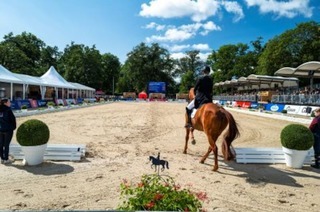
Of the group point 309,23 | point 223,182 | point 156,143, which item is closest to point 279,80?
point 309,23

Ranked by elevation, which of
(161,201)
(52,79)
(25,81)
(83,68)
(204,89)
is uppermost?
(83,68)

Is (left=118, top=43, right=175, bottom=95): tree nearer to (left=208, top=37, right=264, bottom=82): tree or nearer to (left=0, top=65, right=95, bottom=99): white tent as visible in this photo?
(left=208, top=37, right=264, bottom=82): tree

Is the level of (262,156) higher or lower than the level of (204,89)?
lower

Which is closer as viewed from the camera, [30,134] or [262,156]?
[30,134]

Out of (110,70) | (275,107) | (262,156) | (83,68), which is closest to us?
(262,156)

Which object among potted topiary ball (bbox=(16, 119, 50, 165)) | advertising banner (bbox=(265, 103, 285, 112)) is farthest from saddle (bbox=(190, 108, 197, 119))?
advertising banner (bbox=(265, 103, 285, 112))

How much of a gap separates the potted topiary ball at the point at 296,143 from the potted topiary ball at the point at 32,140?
20.9 feet

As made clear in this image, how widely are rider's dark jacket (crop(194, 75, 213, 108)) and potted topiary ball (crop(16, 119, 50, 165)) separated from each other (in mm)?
4275

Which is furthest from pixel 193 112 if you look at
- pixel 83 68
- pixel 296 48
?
pixel 83 68

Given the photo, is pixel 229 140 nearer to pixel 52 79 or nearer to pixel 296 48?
pixel 52 79

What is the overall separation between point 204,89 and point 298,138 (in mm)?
2769

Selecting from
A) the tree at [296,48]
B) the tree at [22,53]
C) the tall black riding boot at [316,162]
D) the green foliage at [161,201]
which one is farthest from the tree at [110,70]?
the green foliage at [161,201]

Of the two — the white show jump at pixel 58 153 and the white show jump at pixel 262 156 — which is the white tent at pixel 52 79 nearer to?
the white show jump at pixel 58 153

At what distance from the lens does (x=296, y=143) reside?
722cm
